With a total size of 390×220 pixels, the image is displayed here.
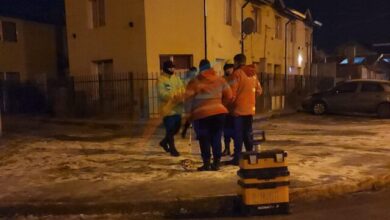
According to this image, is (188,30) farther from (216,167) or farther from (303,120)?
(216,167)

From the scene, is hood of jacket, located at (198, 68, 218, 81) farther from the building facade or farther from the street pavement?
the building facade

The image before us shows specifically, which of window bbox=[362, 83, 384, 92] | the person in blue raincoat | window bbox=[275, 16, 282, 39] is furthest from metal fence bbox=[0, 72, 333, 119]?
the person in blue raincoat

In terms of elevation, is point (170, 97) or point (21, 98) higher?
point (170, 97)

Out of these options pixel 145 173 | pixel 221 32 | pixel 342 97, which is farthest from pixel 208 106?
pixel 221 32

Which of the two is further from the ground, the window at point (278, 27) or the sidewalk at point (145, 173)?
the window at point (278, 27)

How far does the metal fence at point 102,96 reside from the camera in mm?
16484

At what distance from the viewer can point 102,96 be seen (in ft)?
56.4

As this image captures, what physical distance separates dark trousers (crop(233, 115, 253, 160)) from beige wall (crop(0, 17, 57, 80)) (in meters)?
17.8

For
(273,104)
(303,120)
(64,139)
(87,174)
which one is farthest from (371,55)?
(87,174)

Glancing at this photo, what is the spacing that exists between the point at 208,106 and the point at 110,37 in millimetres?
11738

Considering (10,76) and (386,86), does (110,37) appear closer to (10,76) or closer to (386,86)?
(10,76)

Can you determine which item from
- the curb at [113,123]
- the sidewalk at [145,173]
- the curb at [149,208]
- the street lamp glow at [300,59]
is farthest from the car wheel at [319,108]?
the curb at [149,208]

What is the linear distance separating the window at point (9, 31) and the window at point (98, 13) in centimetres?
732

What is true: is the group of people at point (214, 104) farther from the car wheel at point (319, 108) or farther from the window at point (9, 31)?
the window at point (9, 31)
